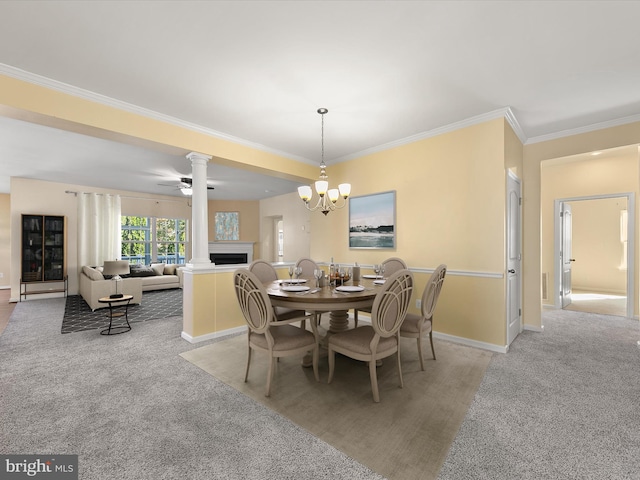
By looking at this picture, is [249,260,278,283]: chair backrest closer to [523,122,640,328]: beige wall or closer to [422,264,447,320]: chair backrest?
[422,264,447,320]: chair backrest

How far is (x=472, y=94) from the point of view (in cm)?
273

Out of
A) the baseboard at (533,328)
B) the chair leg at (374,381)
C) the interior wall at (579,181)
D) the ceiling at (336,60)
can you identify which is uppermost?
the ceiling at (336,60)

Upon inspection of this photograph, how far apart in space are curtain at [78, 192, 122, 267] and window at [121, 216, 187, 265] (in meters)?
0.69

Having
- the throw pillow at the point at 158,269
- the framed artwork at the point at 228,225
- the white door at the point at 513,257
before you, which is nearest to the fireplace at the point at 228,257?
the framed artwork at the point at 228,225

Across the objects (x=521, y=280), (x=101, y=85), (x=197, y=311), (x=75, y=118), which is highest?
(x=101, y=85)

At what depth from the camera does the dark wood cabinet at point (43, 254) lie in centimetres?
615

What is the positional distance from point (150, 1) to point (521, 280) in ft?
15.6

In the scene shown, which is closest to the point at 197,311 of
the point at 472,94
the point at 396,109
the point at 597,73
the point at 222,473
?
the point at 222,473

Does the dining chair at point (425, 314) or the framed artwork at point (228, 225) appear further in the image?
the framed artwork at point (228, 225)

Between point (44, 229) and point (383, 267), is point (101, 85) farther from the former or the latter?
point (44, 229)

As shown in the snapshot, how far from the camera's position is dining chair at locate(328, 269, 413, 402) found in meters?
2.08

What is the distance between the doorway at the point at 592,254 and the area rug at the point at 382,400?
3.53m

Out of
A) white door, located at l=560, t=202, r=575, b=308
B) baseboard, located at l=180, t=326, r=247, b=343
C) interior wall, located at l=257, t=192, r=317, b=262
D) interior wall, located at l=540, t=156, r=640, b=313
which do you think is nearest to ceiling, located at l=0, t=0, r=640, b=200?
interior wall, located at l=540, t=156, r=640, b=313

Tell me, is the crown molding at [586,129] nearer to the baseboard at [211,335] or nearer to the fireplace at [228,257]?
the baseboard at [211,335]
